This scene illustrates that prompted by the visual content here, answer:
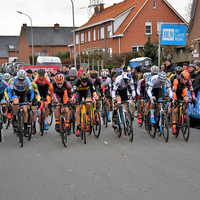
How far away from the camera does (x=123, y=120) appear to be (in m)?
9.83

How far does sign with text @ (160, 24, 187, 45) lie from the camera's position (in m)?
21.4

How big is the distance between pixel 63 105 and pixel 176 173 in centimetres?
400

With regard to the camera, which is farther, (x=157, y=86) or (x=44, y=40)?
(x=44, y=40)

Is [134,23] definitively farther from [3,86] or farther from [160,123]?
[160,123]

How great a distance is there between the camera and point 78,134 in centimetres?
977

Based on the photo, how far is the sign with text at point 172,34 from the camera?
70.1 feet

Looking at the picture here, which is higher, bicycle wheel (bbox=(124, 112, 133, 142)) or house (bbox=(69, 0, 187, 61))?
house (bbox=(69, 0, 187, 61))

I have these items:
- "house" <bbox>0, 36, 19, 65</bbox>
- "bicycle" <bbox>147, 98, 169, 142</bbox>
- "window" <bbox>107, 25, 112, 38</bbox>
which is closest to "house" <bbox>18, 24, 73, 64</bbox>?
"house" <bbox>0, 36, 19, 65</bbox>

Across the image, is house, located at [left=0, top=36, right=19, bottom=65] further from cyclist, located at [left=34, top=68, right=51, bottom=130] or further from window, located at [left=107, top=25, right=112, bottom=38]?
cyclist, located at [left=34, top=68, right=51, bottom=130]

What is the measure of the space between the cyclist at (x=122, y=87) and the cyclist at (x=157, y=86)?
605 millimetres

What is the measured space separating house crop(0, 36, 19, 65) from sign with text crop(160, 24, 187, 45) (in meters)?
90.1

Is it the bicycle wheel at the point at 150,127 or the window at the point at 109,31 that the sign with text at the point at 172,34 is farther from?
the window at the point at 109,31

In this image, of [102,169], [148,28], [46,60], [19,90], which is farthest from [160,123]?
[148,28]

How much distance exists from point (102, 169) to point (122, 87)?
423cm
